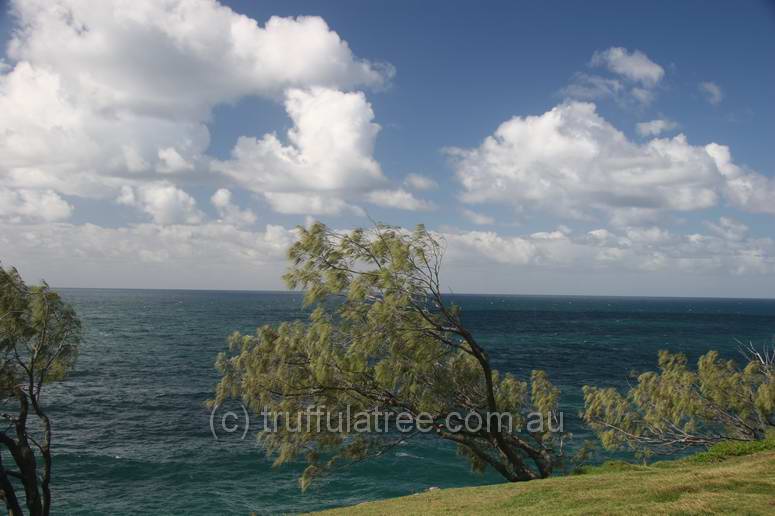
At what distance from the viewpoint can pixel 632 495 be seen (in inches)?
519

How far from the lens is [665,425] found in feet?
86.8

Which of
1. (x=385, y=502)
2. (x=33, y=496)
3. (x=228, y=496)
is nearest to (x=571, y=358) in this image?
(x=228, y=496)

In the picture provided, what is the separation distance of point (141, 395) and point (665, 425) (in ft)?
151

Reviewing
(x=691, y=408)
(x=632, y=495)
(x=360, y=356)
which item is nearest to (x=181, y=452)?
(x=360, y=356)

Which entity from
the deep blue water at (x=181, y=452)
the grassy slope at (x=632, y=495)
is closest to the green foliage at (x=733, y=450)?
the grassy slope at (x=632, y=495)

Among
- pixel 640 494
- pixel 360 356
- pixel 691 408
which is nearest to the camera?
pixel 640 494

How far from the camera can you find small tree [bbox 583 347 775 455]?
25.0 m

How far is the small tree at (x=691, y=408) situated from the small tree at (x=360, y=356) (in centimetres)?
639

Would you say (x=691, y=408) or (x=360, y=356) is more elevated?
(x=360, y=356)

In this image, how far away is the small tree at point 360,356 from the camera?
18.0 metres

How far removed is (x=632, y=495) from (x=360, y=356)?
855cm

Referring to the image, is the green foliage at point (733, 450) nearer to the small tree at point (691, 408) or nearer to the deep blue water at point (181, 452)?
the small tree at point (691, 408)

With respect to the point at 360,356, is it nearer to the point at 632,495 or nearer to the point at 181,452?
the point at 632,495

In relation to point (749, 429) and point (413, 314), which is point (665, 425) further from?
point (413, 314)
